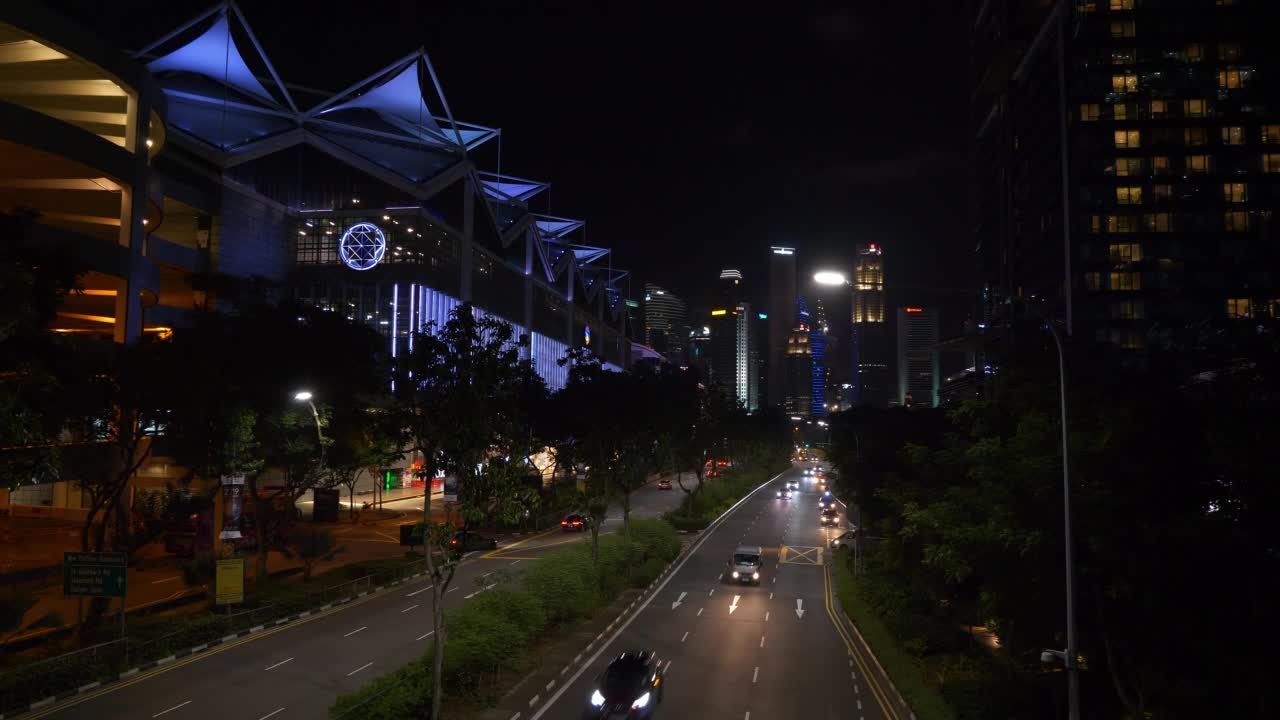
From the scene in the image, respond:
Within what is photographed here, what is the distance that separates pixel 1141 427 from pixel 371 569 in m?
30.0

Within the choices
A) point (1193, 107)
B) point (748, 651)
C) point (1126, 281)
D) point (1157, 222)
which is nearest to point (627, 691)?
point (748, 651)

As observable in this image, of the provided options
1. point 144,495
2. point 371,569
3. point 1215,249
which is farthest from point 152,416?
point 1215,249

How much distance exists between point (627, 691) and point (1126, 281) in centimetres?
6663

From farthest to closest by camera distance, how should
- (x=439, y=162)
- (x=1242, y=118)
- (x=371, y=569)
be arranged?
(x=439, y=162) < (x=1242, y=118) < (x=371, y=569)

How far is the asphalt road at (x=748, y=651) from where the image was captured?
18.8 metres

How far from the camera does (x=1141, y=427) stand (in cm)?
1370

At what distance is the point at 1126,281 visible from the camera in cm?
6581

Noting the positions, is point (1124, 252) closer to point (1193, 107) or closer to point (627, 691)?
point (1193, 107)

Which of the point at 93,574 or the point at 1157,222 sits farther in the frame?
the point at 1157,222

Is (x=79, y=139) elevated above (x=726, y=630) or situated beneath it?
elevated above

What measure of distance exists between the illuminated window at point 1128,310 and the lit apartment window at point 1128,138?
1390 centimetres

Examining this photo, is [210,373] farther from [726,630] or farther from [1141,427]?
[1141,427]

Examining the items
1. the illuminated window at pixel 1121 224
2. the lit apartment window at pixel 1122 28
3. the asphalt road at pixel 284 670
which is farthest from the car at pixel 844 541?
the lit apartment window at pixel 1122 28

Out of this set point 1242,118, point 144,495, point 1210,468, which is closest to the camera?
point 1210,468
